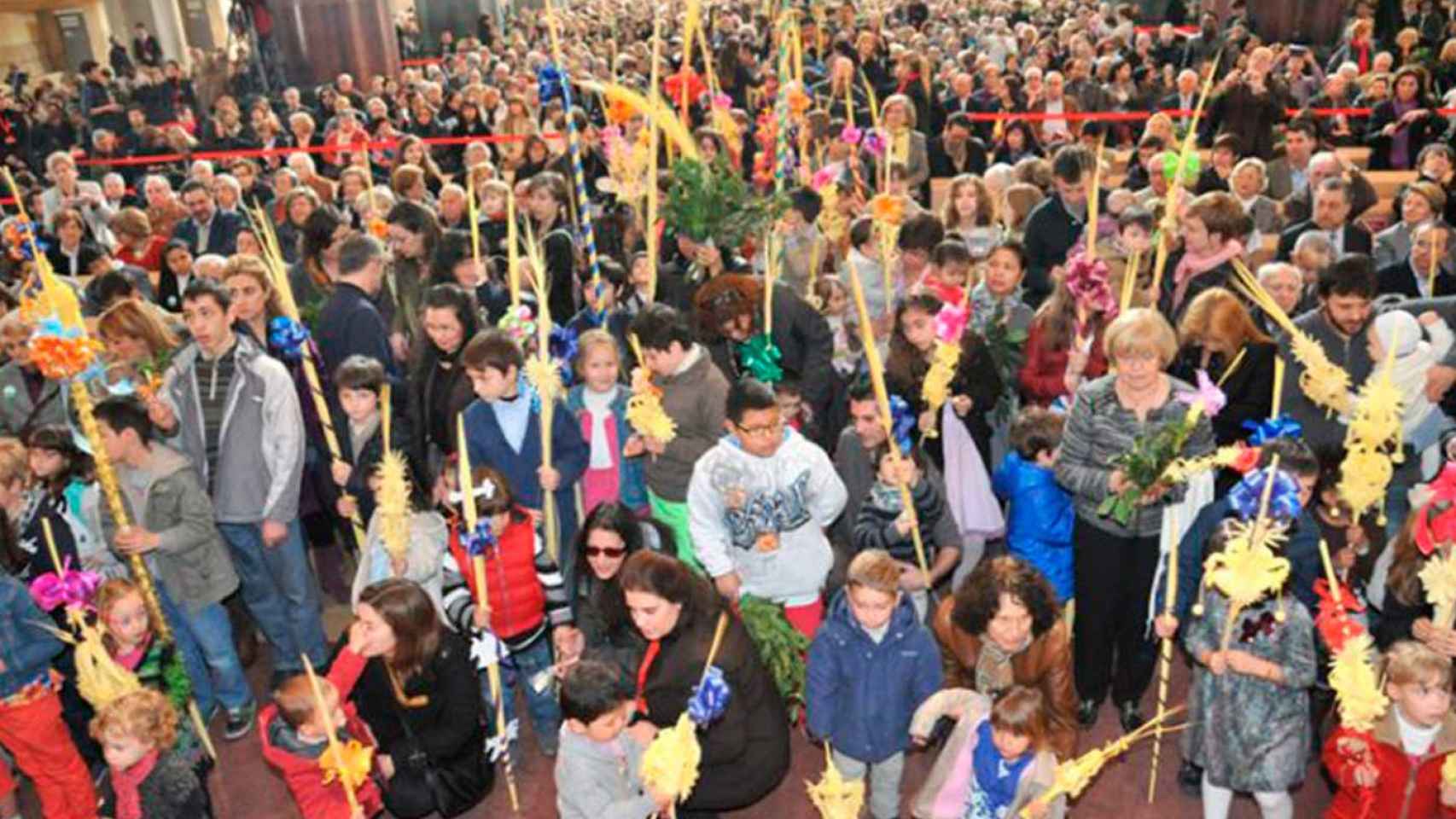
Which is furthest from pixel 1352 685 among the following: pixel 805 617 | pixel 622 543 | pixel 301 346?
pixel 301 346

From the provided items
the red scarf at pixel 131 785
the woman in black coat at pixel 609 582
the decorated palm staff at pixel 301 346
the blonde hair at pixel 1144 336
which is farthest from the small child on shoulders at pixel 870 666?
the red scarf at pixel 131 785

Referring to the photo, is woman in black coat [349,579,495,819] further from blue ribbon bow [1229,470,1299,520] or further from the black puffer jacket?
blue ribbon bow [1229,470,1299,520]

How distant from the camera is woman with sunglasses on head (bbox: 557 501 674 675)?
4551 millimetres

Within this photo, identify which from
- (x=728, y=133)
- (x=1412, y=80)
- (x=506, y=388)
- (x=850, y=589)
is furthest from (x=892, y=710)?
(x=1412, y=80)

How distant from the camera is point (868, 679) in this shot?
4234mm

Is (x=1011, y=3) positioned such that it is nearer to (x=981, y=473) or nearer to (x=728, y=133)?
(x=728, y=133)

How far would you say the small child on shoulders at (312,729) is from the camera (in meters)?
3.92

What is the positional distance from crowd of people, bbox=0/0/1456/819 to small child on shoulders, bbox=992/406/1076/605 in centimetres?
2

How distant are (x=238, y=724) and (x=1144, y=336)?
3.92 meters

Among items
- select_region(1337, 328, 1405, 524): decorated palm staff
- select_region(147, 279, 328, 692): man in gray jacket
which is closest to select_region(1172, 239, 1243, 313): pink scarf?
select_region(1337, 328, 1405, 524): decorated palm staff

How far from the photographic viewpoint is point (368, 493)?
5.51m

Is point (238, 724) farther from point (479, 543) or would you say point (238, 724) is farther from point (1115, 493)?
point (1115, 493)

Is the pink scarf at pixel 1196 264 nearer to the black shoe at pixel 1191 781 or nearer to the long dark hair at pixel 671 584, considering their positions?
the black shoe at pixel 1191 781

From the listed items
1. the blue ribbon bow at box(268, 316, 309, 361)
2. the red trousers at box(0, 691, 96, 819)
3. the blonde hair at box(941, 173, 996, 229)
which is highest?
the blue ribbon bow at box(268, 316, 309, 361)
